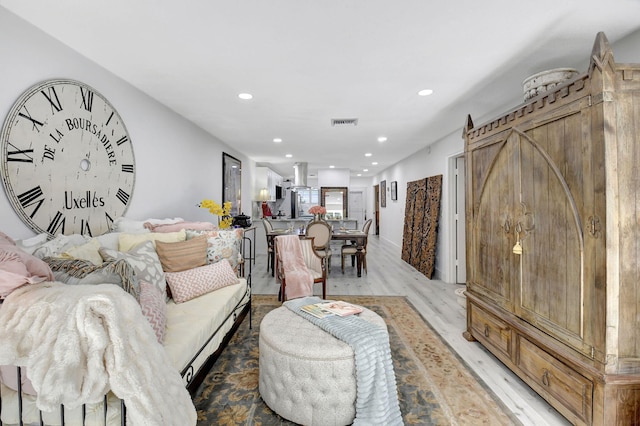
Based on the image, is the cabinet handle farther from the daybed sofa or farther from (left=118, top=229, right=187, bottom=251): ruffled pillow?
(left=118, top=229, right=187, bottom=251): ruffled pillow

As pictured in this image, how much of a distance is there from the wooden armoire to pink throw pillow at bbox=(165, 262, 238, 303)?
2357 mm

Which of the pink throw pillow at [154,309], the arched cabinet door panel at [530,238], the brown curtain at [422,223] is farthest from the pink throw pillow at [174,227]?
the brown curtain at [422,223]

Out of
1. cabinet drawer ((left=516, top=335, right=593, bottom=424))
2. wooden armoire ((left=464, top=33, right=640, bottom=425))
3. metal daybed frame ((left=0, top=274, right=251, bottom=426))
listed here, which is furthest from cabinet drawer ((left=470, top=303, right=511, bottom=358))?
metal daybed frame ((left=0, top=274, right=251, bottom=426))

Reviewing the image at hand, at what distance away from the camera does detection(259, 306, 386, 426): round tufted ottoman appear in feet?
5.42

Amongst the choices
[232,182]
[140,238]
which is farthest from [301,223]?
[140,238]

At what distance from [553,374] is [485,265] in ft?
3.15

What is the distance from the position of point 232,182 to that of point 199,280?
142 inches

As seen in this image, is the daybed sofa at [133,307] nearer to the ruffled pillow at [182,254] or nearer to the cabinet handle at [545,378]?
the ruffled pillow at [182,254]

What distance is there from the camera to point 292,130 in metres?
4.48

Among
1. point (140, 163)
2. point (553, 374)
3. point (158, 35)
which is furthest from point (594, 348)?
point (140, 163)

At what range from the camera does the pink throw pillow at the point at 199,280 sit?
2.33m

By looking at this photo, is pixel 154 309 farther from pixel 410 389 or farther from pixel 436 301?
pixel 436 301

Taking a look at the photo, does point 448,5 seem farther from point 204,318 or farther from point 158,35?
point 204,318

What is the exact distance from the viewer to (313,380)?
166cm
